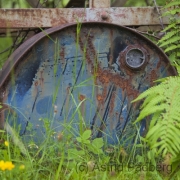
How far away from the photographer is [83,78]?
12.2ft

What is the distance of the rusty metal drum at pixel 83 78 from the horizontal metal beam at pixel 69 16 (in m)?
0.23

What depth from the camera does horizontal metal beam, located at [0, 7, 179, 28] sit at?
12.6 ft

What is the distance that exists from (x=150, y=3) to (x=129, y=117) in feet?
9.39

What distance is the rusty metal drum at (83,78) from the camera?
140 inches

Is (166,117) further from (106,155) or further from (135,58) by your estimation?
(135,58)

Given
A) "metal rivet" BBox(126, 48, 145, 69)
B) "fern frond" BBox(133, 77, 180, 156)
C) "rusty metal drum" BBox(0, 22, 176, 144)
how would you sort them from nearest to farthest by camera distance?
"fern frond" BBox(133, 77, 180, 156)
"rusty metal drum" BBox(0, 22, 176, 144)
"metal rivet" BBox(126, 48, 145, 69)

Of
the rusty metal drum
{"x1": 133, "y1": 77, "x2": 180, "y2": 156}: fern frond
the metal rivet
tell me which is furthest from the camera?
the metal rivet

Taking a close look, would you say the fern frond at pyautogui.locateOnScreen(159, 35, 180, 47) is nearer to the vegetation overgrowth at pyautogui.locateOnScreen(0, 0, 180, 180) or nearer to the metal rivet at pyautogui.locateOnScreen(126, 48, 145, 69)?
the metal rivet at pyautogui.locateOnScreen(126, 48, 145, 69)

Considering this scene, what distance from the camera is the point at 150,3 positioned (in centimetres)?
625

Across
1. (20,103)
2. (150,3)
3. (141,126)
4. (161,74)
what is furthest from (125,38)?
(150,3)

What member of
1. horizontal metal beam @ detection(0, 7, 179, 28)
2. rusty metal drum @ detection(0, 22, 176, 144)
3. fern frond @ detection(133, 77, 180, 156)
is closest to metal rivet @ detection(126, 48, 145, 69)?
rusty metal drum @ detection(0, 22, 176, 144)

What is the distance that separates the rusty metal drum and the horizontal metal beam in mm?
227

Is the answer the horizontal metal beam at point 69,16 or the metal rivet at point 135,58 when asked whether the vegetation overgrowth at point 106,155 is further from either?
the horizontal metal beam at point 69,16

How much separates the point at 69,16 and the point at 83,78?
0.56 m
